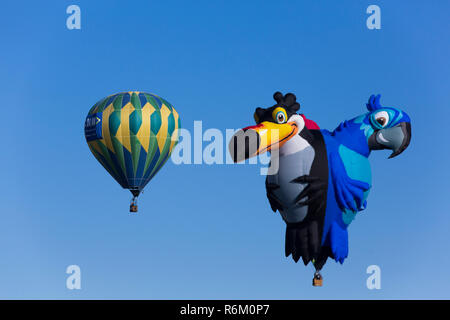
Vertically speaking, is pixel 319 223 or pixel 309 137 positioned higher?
pixel 309 137

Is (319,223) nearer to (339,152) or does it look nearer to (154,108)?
(339,152)

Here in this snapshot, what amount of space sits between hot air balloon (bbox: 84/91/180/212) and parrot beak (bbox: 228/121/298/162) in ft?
36.8

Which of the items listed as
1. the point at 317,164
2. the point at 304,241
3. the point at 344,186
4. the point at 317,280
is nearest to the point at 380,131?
the point at 344,186

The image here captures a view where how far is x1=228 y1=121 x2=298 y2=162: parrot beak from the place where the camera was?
828 inches

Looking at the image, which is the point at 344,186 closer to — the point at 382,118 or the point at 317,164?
the point at 317,164

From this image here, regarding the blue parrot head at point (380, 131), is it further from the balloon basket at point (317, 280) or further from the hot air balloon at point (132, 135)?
the hot air balloon at point (132, 135)

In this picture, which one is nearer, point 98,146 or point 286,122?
point 286,122

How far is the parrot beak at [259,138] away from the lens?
2103 centimetres

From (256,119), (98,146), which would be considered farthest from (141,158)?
(256,119)

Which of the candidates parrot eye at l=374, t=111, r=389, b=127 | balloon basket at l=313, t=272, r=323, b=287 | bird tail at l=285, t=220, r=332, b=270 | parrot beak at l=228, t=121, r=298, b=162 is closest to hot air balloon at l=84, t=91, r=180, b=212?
bird tail at l=285, t=220, r=332, b=270

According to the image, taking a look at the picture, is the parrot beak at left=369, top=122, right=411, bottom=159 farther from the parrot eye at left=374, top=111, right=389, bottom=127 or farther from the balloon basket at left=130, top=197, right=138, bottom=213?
the balloon basket at left=130, top=197, right=138, bottom=213

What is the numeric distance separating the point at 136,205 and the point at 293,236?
1310 centimetres

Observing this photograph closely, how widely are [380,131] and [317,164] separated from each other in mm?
1765

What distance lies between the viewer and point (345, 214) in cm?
2203
